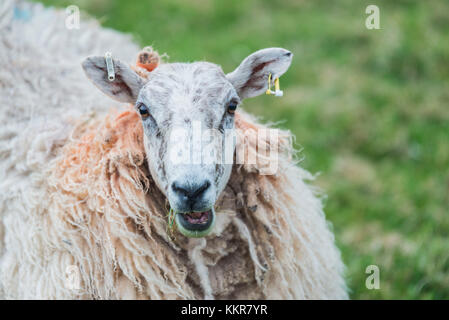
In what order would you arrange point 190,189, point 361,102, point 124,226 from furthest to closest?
point 361,102 → point 124,226 → point 190,189

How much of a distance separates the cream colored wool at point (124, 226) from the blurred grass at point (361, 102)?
3.57 ft

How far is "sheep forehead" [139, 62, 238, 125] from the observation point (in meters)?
2.59

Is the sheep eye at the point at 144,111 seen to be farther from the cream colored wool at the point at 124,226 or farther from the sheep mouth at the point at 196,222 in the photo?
the sheep mouth at the point at 196,222

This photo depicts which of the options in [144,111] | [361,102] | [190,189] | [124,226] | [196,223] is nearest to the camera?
[190,189]

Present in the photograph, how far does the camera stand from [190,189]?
7.76 feet

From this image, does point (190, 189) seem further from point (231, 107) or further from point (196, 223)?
point (231, 107)

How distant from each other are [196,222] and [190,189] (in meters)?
0.25

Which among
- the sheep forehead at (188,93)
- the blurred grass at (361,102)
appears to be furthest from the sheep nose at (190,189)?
the blurred grass at (361,102)

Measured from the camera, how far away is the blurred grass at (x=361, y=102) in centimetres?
444

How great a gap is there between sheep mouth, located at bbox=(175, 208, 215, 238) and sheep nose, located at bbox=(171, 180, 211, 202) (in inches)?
7.6

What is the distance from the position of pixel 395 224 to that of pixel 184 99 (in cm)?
290

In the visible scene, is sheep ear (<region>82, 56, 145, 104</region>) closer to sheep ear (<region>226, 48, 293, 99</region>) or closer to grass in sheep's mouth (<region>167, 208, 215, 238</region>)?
sheep ear (<region>226, 48, 293, 99</region>)

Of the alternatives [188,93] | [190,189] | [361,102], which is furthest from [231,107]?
[361,102]

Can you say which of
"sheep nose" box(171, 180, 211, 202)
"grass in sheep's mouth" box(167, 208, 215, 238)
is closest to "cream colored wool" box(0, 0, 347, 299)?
"grass in sheep's mouth" box(167, 208, 215, 238)
